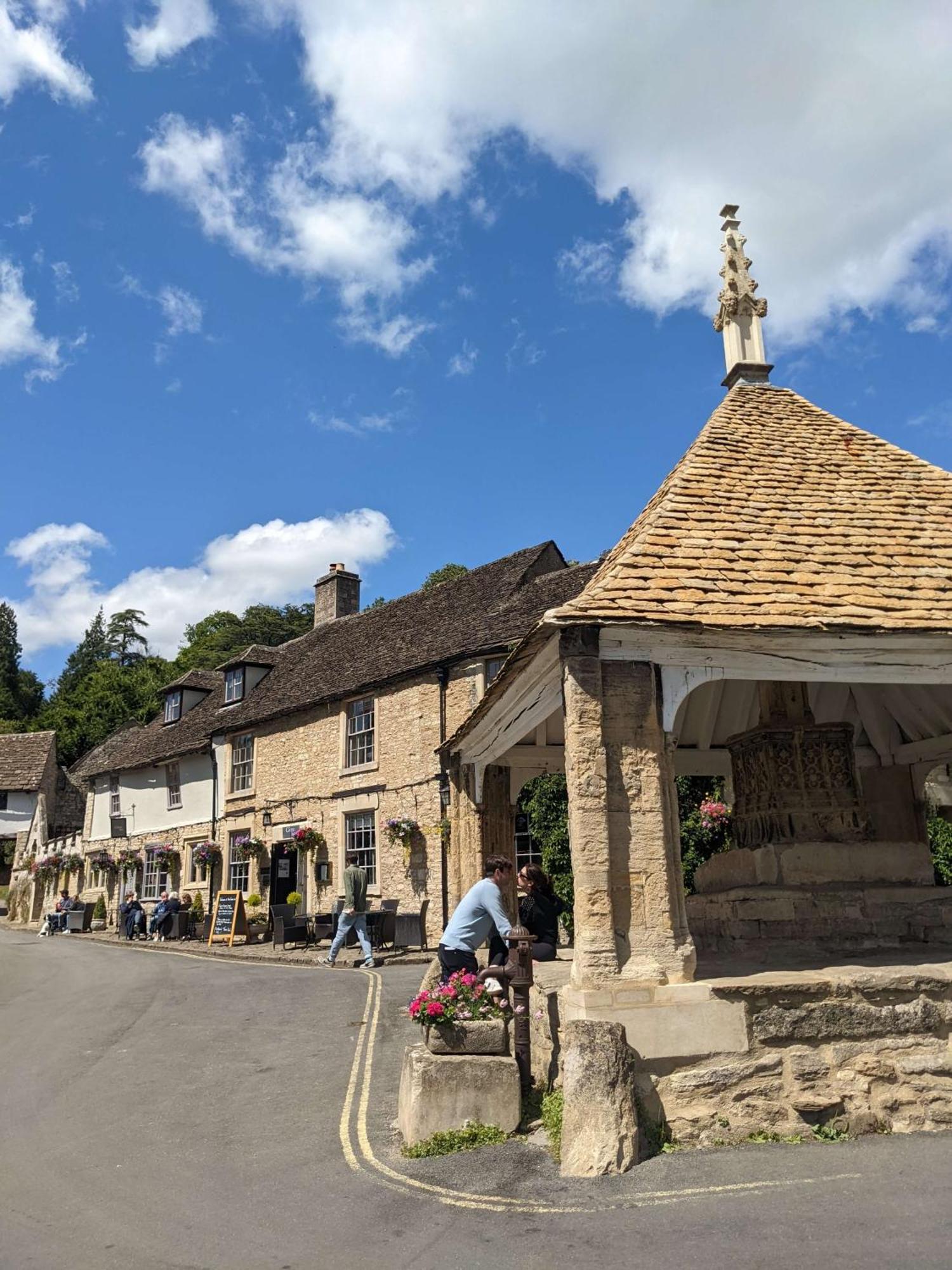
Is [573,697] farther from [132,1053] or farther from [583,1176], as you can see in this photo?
[132,1053]

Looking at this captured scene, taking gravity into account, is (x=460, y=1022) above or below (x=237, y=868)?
below

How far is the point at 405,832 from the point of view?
18828 millimetres

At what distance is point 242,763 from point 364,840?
20.1ft

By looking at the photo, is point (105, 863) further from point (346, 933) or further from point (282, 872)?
point (346, 933)

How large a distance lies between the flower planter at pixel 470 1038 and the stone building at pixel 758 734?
45 cm

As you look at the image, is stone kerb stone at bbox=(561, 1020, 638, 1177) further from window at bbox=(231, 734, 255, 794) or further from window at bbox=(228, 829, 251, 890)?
window at bbox=(231, 734, 255, 794)

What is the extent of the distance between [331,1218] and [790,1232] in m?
2.22

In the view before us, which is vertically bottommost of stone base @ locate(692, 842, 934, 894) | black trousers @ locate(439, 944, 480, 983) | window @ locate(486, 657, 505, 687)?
black trousers @ locate(439, 944, 480, 983)

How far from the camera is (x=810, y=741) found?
26.9 feet

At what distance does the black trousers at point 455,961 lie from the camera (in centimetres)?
692

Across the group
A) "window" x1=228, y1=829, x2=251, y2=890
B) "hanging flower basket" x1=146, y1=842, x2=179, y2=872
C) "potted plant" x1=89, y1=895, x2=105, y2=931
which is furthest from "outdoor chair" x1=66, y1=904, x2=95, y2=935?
"window" x1=228, y1=829, x2=251, y2=890

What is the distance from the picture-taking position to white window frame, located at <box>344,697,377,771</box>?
20891 millimetres

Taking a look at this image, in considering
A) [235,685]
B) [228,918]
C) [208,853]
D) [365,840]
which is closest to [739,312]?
[365,840]

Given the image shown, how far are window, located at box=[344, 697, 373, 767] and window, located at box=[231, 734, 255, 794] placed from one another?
4.27 meters
